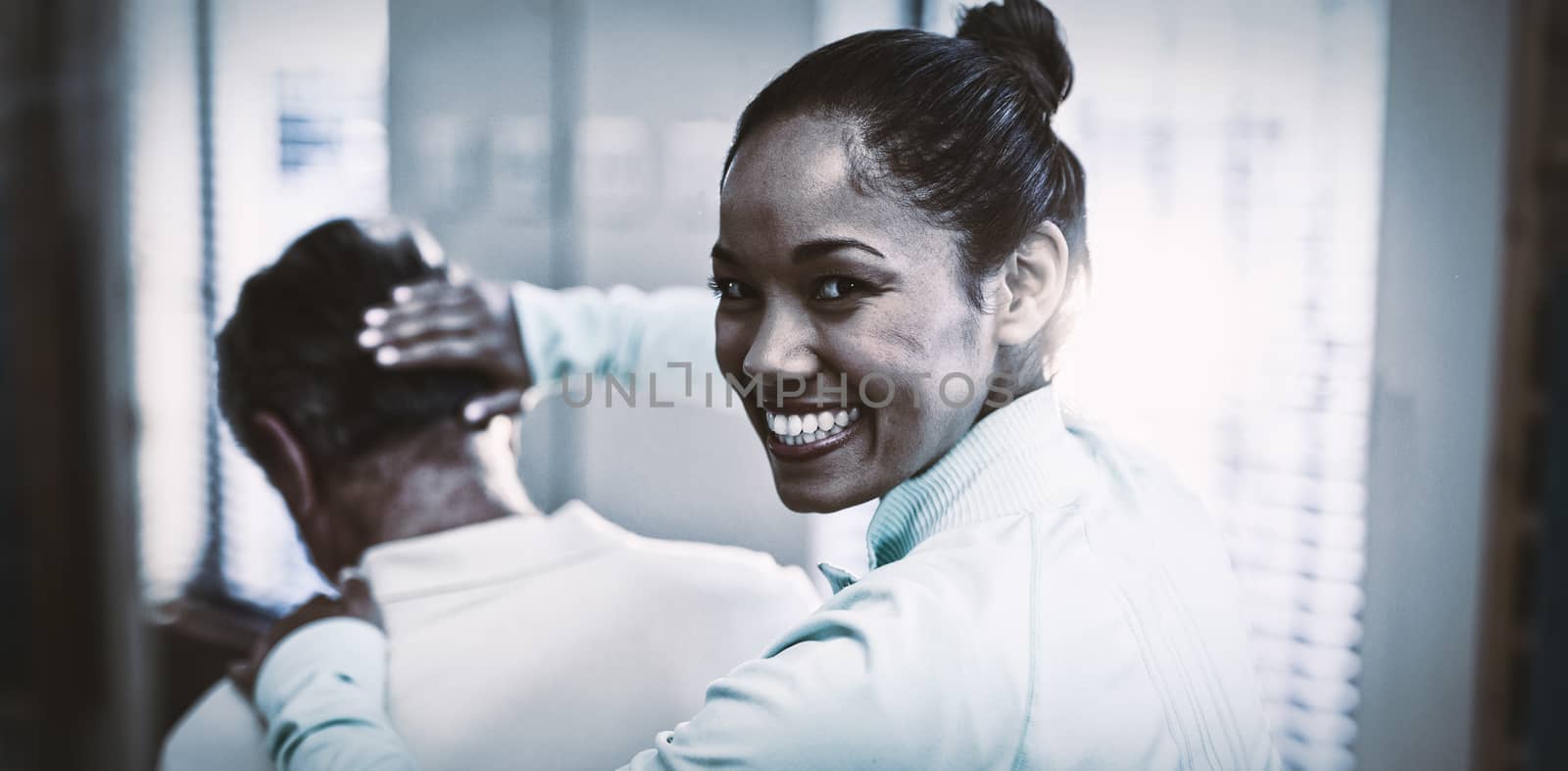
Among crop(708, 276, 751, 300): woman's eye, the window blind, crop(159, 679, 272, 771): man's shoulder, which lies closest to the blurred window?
crop(159, 679, 272, 771): man's shoulder

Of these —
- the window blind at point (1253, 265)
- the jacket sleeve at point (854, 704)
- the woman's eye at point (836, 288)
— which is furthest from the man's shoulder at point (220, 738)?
the window blind at point (1253, 265)

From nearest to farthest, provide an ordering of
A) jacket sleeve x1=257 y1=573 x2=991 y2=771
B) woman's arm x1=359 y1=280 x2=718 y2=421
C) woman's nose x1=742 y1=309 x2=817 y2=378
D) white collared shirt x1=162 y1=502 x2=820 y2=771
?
1. jacket sleeve x1=257 y1=573 x2=991 y2=771
2. woman's nose x1=742 y1=309 x2=817 y2=378
3. white collared shirt x1=162 y1=502 x2=820 y2=771
4. woman's arm x1=359 y1=280 x2=718 y2=421

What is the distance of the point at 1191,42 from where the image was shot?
0.70 m

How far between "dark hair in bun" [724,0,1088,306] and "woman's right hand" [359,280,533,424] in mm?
290

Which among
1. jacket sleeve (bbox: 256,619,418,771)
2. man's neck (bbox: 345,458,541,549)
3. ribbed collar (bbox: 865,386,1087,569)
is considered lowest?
jacket sleeve (bbox: 256,619,418,771)

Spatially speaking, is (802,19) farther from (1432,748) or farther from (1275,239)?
(1432,748)

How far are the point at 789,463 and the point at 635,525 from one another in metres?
0.20

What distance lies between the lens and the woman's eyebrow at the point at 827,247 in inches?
22.7

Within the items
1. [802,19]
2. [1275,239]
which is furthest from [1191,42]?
[802,19]

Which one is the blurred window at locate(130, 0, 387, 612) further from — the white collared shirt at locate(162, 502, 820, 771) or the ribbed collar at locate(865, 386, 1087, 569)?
the ribbed collar at locate(865, 386, 1087, 569)

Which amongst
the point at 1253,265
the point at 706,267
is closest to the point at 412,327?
the point at 706,267

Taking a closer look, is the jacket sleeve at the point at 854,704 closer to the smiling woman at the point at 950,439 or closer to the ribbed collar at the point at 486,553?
the smiling woman at the point at 950,439

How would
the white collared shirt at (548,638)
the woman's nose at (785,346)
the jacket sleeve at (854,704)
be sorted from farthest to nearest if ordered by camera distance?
the white collared shirt at (548,638) → the woman's nose at (785,346) → the jacket sleeve at (854,704)

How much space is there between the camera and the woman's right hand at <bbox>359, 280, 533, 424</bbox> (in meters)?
0.82
